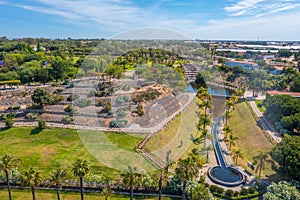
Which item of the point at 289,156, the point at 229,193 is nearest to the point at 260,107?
the point at 289,156

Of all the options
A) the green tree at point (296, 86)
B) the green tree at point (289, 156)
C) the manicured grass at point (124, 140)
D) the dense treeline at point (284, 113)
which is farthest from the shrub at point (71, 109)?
the green tree at point (296, 86)

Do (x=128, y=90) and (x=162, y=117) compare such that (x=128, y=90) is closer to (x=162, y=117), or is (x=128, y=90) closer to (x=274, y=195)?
(x=162, y=117)

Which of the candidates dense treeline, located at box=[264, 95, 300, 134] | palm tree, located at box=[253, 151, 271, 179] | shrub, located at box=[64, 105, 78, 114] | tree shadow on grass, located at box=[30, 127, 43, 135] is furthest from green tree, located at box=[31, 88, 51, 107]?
dense treeline, located at box=[264, 95, 300, 134]

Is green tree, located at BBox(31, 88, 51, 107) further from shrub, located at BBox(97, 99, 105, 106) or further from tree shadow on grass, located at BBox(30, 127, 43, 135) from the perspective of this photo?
shrub, located at BBox(97, 99, 105, 106)

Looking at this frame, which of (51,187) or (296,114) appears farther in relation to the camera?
(296,114)

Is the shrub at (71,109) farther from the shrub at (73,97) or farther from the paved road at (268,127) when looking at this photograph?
the paved road at (268,127)

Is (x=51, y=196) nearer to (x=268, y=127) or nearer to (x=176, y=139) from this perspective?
(x=176, y=139)

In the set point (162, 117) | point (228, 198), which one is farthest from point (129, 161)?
point (162, 117)
